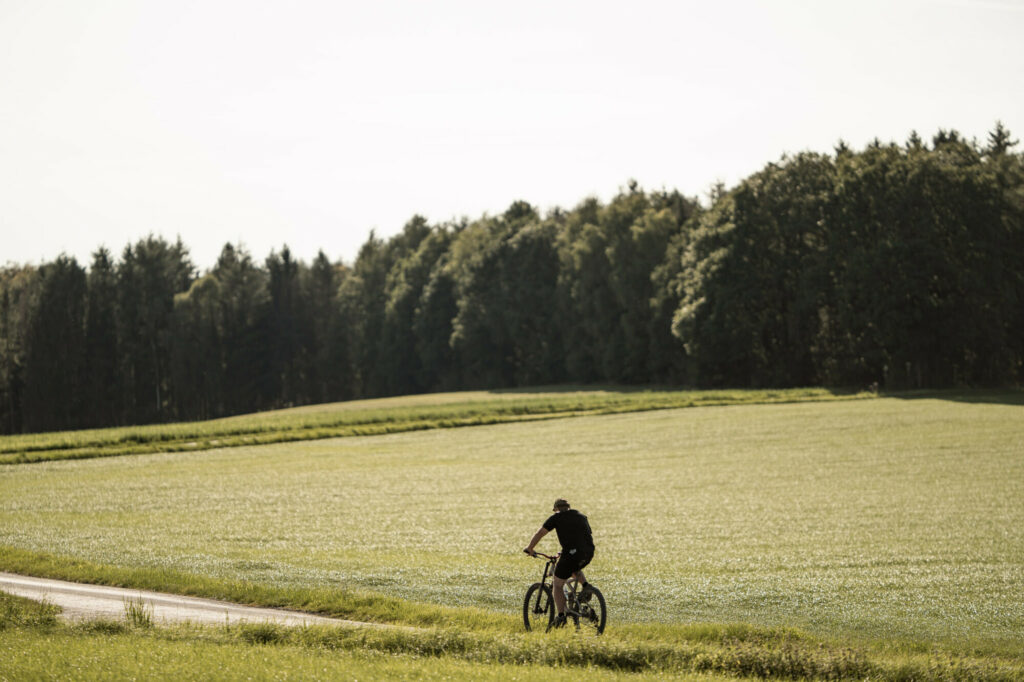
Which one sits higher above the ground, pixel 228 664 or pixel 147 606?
pixel 228 664

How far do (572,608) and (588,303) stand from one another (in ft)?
341

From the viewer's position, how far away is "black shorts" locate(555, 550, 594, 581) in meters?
15.5

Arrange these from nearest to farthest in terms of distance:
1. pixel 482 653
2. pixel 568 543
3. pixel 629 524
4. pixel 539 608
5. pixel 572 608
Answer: pixel 482 653
pixel 568 543
pixel 572 608
pixel 539 608
pixel 629 524

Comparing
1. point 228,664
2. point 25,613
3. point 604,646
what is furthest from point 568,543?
point 25,613

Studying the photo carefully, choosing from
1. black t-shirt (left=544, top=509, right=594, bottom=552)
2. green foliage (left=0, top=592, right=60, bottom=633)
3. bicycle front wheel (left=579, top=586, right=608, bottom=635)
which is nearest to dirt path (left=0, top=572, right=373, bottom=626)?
green foliage (left=0, top=592, right=60, bottom=633)

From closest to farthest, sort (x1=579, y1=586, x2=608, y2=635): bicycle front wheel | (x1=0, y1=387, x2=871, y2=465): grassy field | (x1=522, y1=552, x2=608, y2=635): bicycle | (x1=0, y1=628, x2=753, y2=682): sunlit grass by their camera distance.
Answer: (x1=0, y1=628, x2=753, y2=682): sunlit grass < (x1=579, y1=586, x2=608, y2=635): bicycle front wheel < (x1=522, y1=552, x2=608, y2=635): bicycle < (x1=0, y1=387, x2=871, y2=465): grassy field

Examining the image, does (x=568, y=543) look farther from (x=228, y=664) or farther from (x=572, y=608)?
(x=228, y=664)

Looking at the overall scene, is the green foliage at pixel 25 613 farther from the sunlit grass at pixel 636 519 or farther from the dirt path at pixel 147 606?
the sunlit grass at pixel 636 519

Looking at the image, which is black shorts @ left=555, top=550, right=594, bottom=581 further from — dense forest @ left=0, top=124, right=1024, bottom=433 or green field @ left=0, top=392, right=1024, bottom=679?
dense forest @ left=0, top=124, right=1024, bottom=433

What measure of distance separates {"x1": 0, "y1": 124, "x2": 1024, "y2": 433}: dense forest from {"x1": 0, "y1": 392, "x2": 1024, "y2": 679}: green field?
29379mm

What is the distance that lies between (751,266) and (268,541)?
74519 millimetres

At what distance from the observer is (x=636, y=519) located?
31.5 m

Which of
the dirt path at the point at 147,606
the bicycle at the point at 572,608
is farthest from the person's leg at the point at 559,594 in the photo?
the dirt path at the point at 147,606

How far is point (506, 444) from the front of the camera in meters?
58.0
